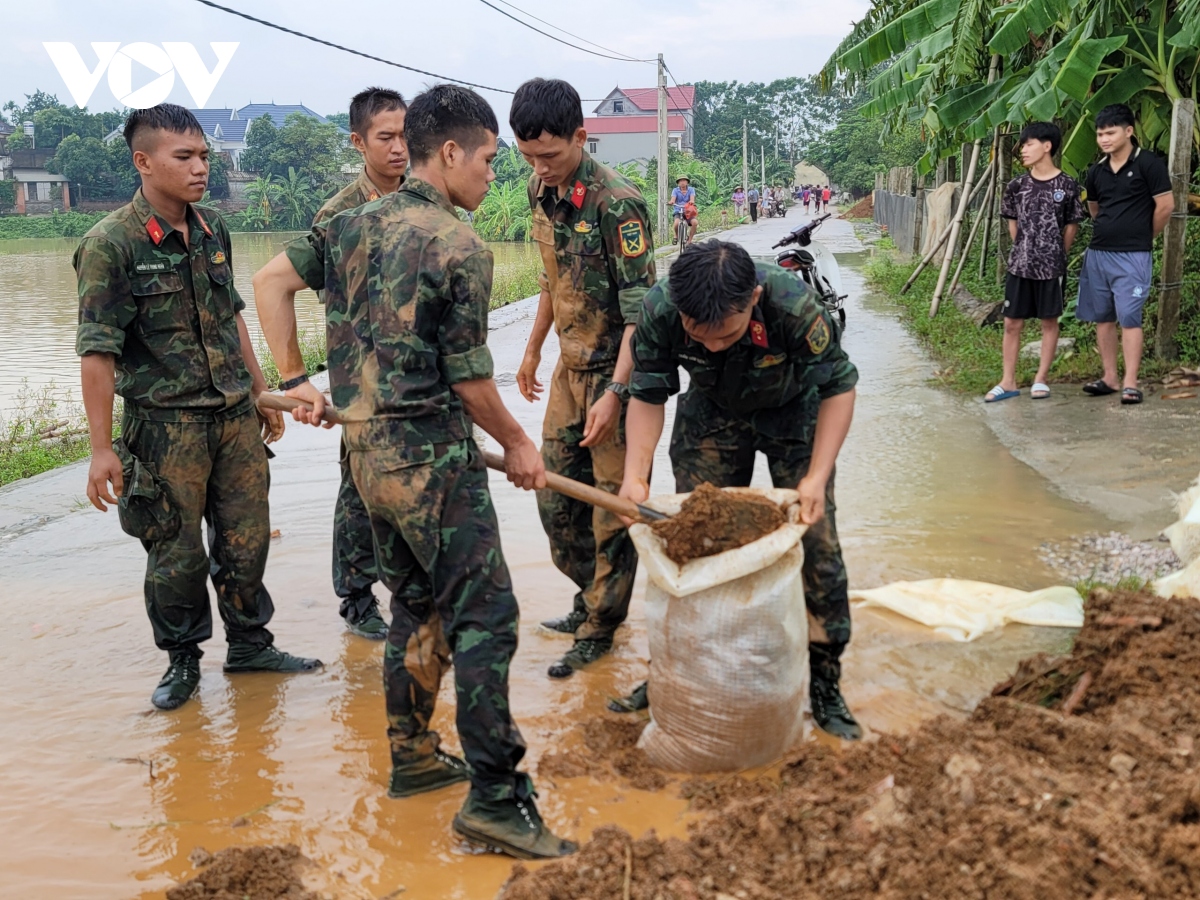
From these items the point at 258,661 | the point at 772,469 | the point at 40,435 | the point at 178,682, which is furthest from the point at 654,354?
the point at 40,435

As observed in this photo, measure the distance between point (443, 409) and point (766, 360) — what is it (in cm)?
93

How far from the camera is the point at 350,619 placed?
4.18m

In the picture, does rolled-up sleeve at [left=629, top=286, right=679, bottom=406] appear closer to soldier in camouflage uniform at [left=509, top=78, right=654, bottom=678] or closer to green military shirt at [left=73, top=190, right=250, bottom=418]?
soldier in camouflage uniform at [left=509, top=78, right=654, bottom=678]

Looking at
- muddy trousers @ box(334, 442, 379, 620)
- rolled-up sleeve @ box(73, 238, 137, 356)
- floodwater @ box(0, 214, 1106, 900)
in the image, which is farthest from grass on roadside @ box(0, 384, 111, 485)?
rolled-up sleeve @ box(73, 238, 137, 356)

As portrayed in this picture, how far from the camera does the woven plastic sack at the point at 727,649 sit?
278cm

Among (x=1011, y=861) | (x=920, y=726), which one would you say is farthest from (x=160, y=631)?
(x=1011, y=861)

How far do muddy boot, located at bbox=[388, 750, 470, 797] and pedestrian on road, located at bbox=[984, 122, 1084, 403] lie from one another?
554 centimetres

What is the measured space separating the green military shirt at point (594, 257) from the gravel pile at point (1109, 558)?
209 centimetres

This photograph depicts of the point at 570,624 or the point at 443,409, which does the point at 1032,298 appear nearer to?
the point at 570,624

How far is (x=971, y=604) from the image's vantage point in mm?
3938

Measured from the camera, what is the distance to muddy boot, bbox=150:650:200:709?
141 inches

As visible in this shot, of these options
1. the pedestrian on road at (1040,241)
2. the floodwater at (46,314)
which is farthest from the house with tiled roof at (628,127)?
the pedestrian on road at (1040,241)

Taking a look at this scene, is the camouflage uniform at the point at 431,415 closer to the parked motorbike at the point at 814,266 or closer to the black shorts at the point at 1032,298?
the parked motorbike at the point at 814,266

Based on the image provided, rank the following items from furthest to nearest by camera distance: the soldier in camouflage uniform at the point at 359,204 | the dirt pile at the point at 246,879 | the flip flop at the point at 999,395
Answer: the flip flop at the point at 999,395 < the soldier in camouflage uniform at the point at 359,204 < the dirt pile at the point at 246,879
